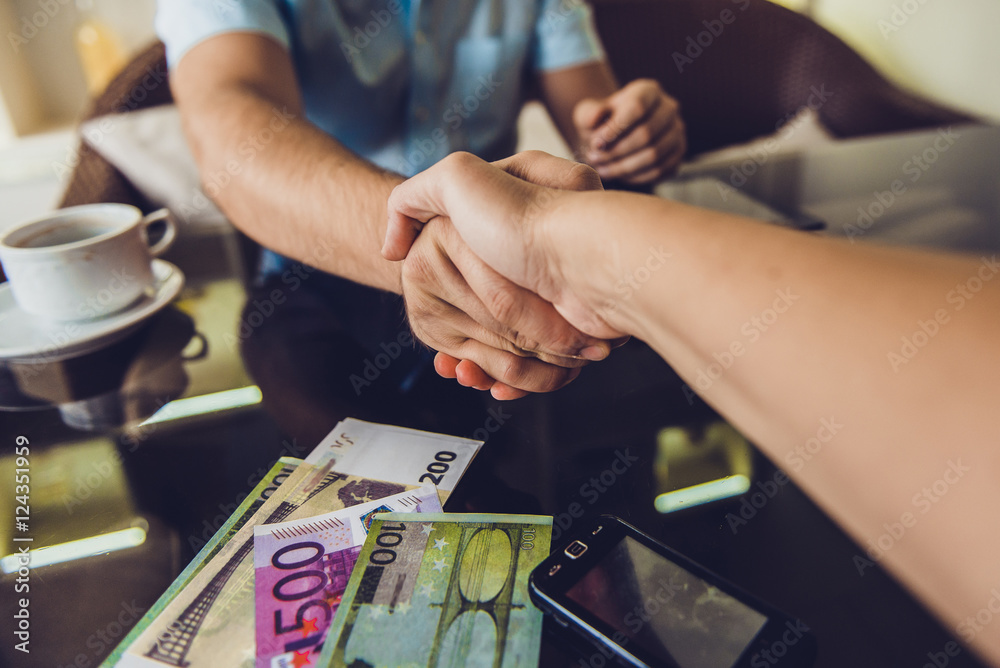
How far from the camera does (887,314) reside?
260 millimetres

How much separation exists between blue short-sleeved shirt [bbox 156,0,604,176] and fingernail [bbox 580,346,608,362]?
2.14 ft

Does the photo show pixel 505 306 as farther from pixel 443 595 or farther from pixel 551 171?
pixel 443 595

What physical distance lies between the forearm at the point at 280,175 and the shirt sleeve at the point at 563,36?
1.95 ft

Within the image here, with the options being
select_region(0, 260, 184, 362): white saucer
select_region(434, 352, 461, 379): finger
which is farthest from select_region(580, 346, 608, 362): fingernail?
select_region(0, 260, 184, 362): white saucer

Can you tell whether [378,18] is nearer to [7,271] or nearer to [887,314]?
[7,271]

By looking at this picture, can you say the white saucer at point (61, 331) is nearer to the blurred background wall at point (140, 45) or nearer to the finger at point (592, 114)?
the finger at point (592, 114)

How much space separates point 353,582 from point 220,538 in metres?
0.10

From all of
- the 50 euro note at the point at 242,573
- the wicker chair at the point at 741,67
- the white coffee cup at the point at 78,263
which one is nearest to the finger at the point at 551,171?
the 50 euro note at the point at 242,573

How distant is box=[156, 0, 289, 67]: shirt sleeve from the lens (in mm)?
828

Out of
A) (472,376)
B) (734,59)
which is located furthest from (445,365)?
(734,59)

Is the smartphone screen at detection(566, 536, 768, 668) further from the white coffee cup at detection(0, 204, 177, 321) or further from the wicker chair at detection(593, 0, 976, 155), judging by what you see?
the wicker chair at detection(593, 0, 976, 155)

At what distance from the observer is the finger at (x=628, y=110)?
3.02ft

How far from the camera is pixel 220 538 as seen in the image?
410mm

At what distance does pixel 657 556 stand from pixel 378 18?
95 centimetres
